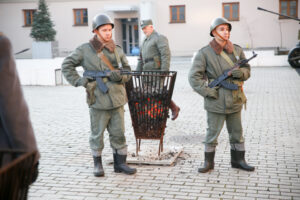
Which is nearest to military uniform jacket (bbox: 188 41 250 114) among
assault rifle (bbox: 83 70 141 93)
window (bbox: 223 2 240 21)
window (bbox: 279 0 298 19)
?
assault rifle (bbox: 83 70 141 93)

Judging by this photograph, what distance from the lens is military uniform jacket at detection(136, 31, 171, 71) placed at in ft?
23.9

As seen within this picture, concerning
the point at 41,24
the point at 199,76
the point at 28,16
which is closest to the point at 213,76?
the point at 199,76

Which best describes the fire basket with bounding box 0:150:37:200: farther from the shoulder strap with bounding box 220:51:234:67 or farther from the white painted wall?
the white painted wall

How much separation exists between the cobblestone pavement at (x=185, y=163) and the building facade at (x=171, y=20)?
62.4 feet

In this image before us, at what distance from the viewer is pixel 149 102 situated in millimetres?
5949

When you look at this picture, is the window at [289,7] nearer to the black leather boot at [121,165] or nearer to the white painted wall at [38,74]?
the white painted wall at [38,74]

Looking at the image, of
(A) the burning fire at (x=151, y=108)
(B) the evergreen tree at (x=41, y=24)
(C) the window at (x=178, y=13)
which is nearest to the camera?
(A) the burning fire at (x=151, y=108)

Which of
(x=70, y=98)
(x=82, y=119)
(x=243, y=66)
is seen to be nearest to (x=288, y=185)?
(x=243, y=66)

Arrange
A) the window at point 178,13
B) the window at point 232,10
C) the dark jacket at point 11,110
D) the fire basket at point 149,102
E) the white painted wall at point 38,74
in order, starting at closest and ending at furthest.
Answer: the dark jacket at point 11,110 → the fire basket at point 149,102 → the white painted wall at point 38,74 → the window at point 232,10 → the window at point 178,13

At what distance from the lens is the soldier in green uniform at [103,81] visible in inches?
212

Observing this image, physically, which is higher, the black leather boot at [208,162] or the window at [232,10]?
the window at [232,10]

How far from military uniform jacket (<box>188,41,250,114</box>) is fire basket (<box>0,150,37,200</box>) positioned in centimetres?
329

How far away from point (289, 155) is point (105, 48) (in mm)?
2856

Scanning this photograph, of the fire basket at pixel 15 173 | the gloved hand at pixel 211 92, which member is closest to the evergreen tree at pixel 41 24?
the gloved hand at pixel 211 92
